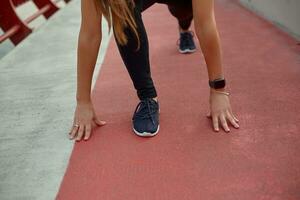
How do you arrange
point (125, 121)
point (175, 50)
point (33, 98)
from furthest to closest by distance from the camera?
point (175, 50)
point (33, 98)
point (125, 121)

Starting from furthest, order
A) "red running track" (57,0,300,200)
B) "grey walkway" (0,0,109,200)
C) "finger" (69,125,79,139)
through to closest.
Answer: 1. "finger" (69,125,79,139)
2. "grey walkway" (0,0,109,200)
3. "red running track" (57,0,300,200)

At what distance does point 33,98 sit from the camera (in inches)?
70.5

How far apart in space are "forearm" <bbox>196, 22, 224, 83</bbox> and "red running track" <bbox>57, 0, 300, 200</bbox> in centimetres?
20

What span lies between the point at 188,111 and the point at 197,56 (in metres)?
0.67

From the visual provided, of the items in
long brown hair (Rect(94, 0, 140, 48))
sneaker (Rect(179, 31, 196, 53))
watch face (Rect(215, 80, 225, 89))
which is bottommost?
sneaker (Rect(179, 31, 196, 53))

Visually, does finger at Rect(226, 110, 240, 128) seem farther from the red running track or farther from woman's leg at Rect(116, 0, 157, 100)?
woman's leg at Rect(116, 0, 157, 100)

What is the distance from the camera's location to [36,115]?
162 centimetres

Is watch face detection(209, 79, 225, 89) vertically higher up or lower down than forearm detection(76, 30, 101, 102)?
lower down

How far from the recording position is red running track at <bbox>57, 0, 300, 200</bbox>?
3.52 ft

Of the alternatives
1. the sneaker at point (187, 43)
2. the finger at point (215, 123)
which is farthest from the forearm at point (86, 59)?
the sneaker at point (187, 43)

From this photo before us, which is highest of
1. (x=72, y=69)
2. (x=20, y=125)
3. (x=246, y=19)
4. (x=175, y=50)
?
(x=20, y=125)

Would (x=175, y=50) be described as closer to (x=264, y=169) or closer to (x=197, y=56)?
(x=197, y=56)

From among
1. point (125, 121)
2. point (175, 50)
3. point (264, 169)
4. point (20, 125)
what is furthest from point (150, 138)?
point (175, 50)

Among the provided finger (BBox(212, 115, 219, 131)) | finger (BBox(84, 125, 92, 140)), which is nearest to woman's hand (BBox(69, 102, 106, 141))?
finger (BBox(84, 125, 92, 140))
